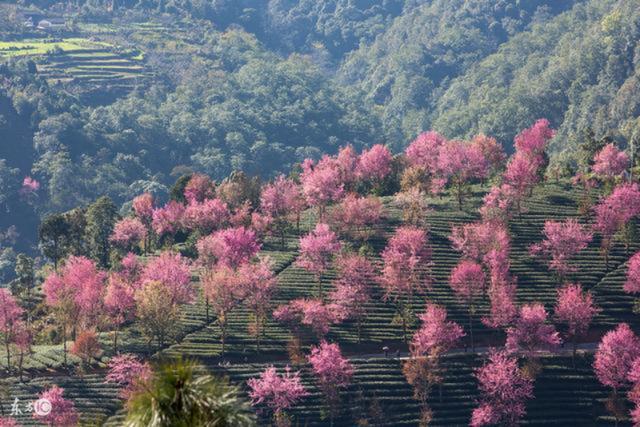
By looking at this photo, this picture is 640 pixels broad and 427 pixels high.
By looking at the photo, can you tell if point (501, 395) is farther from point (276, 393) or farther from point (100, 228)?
point (100, 228)

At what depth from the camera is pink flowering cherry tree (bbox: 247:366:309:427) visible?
71312 millimetres

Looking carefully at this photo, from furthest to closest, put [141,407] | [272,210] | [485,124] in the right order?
[485,124]
[272,210]
[141,407]

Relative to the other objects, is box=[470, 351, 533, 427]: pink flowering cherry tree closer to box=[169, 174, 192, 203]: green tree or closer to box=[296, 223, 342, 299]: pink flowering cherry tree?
box=[296, 223, 342, 299]: pink flowering cherry tree

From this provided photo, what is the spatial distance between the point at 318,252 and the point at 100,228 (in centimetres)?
2377

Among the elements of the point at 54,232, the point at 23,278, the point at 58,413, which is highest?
the point at 54,232

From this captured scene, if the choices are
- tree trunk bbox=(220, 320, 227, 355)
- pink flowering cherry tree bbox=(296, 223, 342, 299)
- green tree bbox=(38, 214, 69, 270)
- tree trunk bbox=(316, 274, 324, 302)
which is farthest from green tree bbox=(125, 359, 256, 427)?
green tree bbox=(38, 214, 69, 270)

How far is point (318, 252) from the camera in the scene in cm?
8831

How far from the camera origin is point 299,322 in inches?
3226

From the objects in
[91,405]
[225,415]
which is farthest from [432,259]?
[225,415]

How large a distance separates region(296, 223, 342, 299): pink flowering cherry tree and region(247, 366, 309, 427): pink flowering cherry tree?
48.8 ft

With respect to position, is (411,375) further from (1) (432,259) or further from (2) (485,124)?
(2) (485,124)

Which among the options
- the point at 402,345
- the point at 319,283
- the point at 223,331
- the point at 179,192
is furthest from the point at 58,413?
the point at 179,192

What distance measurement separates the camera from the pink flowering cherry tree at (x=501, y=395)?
237 feet

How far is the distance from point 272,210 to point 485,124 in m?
102
